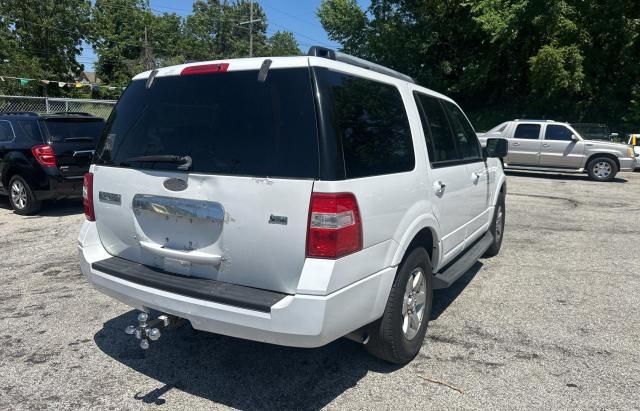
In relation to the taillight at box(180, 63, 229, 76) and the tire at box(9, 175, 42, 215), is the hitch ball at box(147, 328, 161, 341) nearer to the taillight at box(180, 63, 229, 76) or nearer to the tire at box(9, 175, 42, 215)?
the taillight at box(180, 63, 229, 76)

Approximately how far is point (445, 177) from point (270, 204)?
1.82 m

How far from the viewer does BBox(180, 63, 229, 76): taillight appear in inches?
117

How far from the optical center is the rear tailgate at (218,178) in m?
2.62

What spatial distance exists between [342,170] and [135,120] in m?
1.58

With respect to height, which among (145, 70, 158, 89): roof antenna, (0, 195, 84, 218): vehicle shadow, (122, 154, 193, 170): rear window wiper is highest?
(145, 70, 158, 89): roof antenna

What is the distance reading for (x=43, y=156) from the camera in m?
8.09

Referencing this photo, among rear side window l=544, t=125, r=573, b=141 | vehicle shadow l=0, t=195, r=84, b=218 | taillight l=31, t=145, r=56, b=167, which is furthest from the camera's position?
rear side window l=544, t=125, r=573, b=141

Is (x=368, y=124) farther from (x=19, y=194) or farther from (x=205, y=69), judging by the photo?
(x=19, y=194)

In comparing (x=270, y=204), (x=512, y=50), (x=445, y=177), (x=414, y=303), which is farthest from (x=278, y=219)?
(x=512, y=50)

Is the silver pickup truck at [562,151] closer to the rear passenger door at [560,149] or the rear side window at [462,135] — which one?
the rear passenger door at [560,149]

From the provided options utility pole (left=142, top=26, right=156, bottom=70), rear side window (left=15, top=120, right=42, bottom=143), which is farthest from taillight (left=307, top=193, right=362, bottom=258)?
utility pole (left=142, top=26, right=156, bottom=70)

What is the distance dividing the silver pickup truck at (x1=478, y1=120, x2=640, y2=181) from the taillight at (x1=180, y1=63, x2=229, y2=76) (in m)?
13.9

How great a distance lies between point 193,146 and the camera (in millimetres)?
2953

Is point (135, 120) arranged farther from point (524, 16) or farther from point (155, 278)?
point (524, 16)
